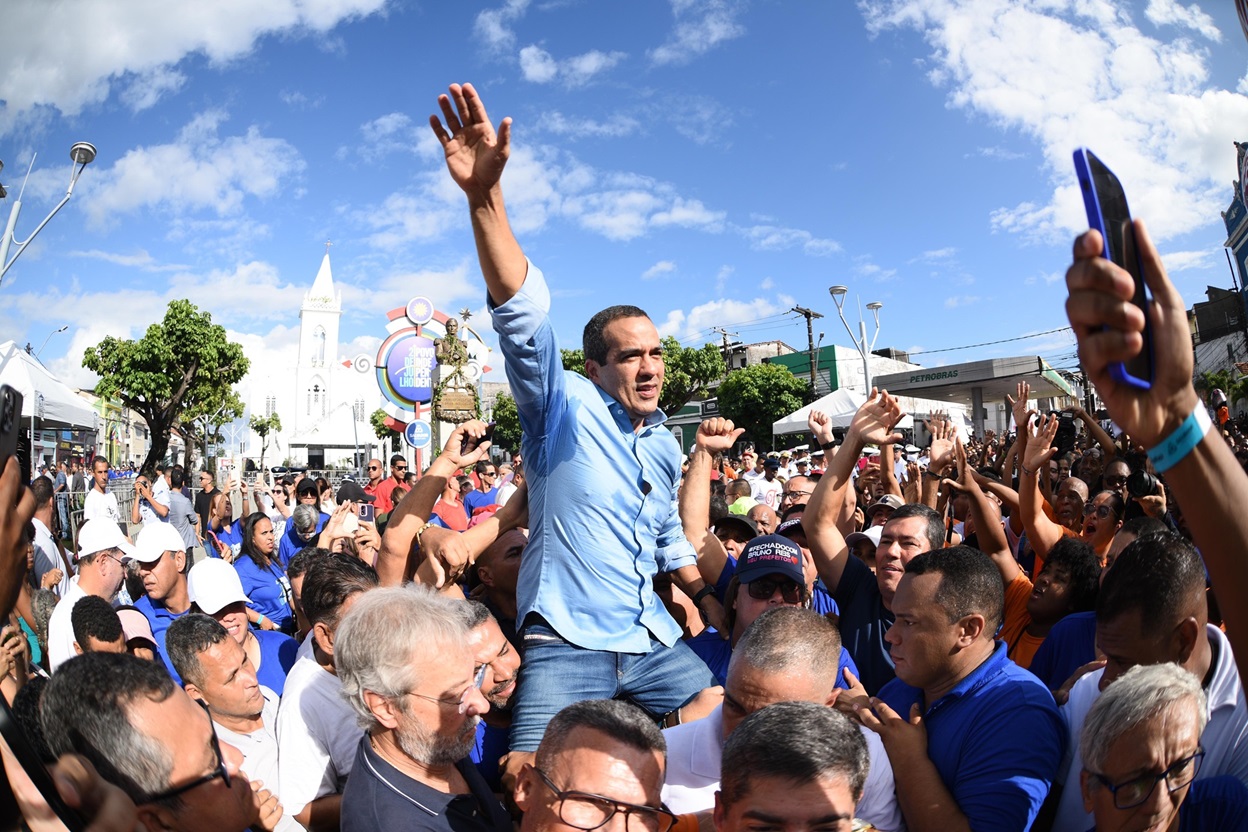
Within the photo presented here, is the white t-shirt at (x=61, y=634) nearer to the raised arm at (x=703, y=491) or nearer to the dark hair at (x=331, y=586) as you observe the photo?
the dark hair at (x=331, y=586)

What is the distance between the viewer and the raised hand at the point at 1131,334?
991 millimetres

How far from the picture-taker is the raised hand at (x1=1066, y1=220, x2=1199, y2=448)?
991 mm

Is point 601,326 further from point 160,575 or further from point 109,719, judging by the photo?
point 160,575

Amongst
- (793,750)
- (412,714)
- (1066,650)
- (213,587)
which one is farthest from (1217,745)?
(213,587)

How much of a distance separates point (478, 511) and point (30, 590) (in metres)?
3.46

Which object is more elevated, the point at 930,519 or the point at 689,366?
the point at 689,366

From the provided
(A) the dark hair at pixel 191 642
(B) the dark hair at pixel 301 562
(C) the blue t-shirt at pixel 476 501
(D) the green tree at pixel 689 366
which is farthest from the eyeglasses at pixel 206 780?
(D) the green tree at pixel 689 366

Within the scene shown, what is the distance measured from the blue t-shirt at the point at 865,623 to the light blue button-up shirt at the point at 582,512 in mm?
1287

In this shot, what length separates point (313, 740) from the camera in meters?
2.74

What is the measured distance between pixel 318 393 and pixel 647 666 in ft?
337

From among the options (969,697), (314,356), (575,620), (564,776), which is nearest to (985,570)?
(969,697)

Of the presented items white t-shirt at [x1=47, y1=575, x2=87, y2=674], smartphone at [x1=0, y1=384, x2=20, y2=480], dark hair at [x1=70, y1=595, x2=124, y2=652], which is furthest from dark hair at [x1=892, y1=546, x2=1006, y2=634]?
white t-shirt at [x1=47, y1=575, x2=87, y2=674]

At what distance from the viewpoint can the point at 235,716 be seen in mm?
3010

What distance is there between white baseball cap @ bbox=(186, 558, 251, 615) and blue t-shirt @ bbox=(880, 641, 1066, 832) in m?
3.54
